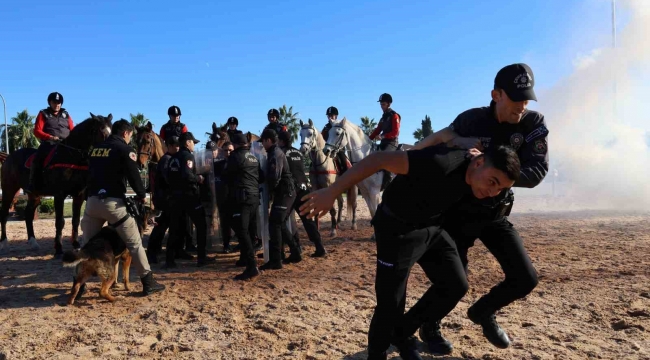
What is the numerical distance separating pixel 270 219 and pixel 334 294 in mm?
2003

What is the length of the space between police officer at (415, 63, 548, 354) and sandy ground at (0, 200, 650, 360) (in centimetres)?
45

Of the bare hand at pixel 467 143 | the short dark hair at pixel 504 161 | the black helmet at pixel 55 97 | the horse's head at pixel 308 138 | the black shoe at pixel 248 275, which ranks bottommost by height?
the black shoe at pixel 248 275

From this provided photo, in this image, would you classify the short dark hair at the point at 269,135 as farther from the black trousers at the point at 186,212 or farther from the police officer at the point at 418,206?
the police officer at the point at 418,206

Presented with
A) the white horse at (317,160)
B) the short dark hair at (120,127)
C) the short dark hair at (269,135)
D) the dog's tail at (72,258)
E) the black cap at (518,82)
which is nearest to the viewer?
the black cap at (518,82)

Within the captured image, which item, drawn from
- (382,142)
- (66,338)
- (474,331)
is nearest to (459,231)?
(474,331)

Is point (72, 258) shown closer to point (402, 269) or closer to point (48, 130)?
point (402, 269)

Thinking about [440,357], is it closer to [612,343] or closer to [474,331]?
[474,331]

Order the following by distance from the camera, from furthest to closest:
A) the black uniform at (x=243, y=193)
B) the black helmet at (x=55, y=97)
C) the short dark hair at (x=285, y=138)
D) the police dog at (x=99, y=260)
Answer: the black helmet at (x=55, y=97), the short dark hair at (x=285, y=138), the black uniform at (x=243, y=193), the police dog at (x=99, y=260)

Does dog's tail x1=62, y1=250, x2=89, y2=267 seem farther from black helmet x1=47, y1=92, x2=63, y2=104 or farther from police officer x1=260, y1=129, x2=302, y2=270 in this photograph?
black helmet x1=47, y1=92, x2=63, y2=104

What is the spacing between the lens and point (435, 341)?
4.00 meters

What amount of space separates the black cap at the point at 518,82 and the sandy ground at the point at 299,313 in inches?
87.0

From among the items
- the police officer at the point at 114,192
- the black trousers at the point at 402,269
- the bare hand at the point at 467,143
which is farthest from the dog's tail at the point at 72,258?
the bare hand at the point at 467,143

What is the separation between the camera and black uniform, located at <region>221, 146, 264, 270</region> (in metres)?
6.96

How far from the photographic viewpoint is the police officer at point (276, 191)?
735 cm
